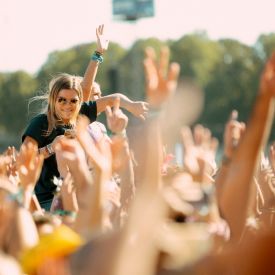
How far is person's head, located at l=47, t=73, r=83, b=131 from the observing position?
303 inches

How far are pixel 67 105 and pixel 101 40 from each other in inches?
52.3

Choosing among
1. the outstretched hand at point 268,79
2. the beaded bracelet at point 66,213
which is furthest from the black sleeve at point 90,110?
the outstretched hand at point 268,79

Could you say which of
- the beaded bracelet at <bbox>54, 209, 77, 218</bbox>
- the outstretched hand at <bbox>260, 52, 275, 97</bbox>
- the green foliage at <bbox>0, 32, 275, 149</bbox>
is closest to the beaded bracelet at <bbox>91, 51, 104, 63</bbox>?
the beaded bracelet at <bbox>54, 209, 77, 218</bbox>

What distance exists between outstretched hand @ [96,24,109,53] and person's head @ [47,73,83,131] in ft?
3.63

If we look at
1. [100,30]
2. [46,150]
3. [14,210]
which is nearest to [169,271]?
[14,210]

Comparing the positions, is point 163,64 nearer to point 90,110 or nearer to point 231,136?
point 231,136

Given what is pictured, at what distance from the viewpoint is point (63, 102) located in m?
7.70

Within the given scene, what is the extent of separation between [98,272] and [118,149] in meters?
0.89

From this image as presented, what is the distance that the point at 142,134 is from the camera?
14.9 ft

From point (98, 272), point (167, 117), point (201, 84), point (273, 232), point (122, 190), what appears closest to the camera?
point (98, 272)

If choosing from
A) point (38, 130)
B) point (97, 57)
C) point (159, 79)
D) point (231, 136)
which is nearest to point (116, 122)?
point (231, 136)

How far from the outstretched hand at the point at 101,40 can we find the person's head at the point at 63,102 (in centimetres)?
111

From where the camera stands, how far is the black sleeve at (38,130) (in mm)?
7605

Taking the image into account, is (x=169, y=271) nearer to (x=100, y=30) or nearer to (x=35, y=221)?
(x=35, y=221)
